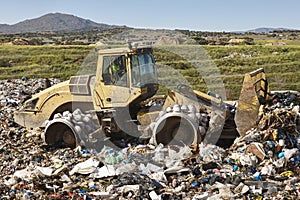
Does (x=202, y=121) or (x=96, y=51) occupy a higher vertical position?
(x=96, y=51)

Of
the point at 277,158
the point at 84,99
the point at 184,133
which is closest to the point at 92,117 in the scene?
the point at 84,99

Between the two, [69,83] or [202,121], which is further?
[69,83]

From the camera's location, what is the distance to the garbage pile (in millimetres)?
5914

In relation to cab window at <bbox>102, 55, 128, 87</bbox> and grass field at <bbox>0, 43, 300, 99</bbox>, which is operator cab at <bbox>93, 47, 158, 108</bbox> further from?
grass field at <bbox>0, 43, 300, 99</bbox>

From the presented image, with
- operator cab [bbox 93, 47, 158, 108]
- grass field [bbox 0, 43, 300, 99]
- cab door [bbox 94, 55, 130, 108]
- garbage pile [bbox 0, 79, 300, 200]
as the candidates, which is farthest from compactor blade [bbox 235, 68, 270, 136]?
grass field [bbox 0, 43, 300, 99]

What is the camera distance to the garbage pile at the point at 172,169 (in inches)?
233

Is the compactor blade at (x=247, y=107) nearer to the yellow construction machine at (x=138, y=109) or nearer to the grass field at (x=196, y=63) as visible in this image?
the yellow construction machine at (x=138, y=109)

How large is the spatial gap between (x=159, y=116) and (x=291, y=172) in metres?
2.54

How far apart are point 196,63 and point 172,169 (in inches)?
855

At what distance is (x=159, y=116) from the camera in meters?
7.76

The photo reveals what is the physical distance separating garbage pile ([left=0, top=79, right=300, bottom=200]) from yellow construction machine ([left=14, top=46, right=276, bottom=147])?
27cm

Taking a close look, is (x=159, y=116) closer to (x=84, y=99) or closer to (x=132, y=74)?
(x=132, y=74)

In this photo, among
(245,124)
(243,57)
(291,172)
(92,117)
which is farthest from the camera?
(243,57)

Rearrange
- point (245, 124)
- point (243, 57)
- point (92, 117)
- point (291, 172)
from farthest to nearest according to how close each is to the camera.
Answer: point (243, 57) < point (92, 117) < point (245, 124) < point (291, 172)
